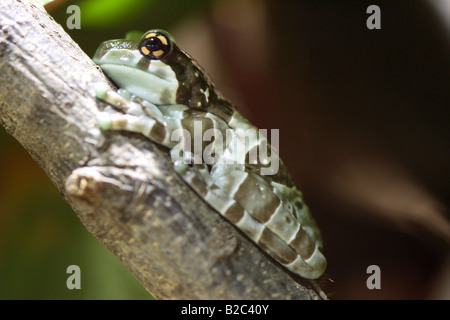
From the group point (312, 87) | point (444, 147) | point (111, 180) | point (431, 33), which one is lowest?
point (444, 147)

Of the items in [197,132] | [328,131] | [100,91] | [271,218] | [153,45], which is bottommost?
[271,218]

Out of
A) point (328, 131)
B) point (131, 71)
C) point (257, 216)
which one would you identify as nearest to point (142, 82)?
point (131, 71)

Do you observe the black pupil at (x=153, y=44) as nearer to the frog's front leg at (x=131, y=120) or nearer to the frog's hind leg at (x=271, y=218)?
the frog's front leg at (x=131, y=120)

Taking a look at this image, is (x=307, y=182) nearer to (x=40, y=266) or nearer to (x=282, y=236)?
(x=282, y=236)

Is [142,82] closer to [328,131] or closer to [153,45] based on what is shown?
[153,45]

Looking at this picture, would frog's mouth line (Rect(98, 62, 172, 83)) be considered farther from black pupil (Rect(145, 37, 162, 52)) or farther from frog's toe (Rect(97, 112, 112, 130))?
frog's toe (Rect(97, 112, 112, 130))

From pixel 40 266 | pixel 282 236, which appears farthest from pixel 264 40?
pixel 40 266

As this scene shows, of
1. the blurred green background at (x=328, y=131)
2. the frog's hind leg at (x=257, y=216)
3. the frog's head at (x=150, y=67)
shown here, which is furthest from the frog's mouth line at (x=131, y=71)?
the blurred green background at (x=328, y=131)
